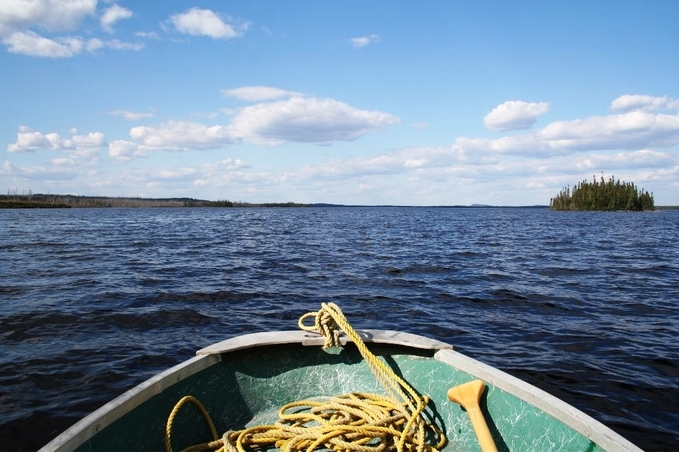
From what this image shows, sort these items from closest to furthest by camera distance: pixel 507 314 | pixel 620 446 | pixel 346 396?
pixel 620 446, pixel 346 396, pixel 507 314

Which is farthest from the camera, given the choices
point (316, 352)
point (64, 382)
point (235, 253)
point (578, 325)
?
point (235, 253)

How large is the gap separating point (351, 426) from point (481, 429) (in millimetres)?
1031

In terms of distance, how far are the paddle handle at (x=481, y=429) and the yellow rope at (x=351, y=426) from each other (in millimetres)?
433

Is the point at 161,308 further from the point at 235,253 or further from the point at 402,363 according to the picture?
the point at 235,253

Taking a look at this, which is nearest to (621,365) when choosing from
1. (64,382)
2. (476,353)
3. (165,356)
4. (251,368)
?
(476,353)

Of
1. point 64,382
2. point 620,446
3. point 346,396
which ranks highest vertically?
point 620,446

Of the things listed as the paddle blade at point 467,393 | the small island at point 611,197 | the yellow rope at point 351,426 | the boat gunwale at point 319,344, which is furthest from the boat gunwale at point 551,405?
the small island at point 611,197

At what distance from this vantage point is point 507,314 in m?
11.9

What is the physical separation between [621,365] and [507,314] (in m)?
3.67

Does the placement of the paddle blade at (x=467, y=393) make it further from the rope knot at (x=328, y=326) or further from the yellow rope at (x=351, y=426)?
the rope knot at (x=328, y=326)

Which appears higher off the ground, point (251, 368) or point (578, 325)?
point (251, 368)

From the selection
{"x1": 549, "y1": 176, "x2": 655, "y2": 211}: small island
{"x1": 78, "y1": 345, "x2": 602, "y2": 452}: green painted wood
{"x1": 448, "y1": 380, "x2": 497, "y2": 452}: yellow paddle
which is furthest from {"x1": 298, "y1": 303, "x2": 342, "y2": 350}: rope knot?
{"x1": 549, "y1": 176, "x2": 655, "y2": 211}: small island

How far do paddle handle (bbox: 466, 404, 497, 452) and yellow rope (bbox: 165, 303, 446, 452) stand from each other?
0.43 meters

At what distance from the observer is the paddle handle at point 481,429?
337 cm
